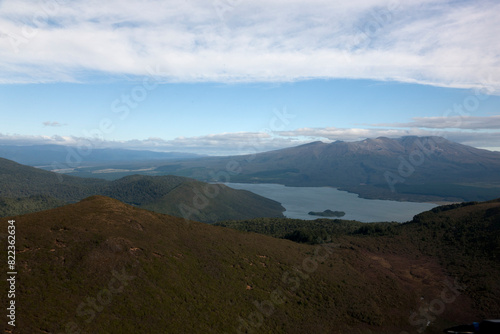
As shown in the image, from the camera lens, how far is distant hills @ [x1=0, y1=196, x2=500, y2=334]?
27891mm

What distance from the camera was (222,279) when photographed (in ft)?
129

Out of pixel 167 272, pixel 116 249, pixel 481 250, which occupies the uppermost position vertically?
pixel 116 249

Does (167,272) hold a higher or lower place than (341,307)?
higher

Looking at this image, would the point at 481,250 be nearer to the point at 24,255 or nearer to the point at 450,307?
the point at 450,307

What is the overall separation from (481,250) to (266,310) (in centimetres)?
4647

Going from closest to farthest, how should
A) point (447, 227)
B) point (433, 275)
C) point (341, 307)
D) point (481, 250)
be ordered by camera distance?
1. point (341, 307)
2. point (433, 275)
3. point (481, 250)
4. point (447, 227)

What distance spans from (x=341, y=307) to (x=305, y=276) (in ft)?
23.3

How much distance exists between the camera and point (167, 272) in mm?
36062

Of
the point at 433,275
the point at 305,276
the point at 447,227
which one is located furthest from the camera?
the point at 447,227

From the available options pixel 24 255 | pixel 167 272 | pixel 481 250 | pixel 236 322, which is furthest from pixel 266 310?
pixel 481 250

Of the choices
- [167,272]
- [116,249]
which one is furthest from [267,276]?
[116,249]

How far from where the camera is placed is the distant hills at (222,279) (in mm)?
27891

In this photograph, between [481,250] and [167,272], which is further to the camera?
[481,250]

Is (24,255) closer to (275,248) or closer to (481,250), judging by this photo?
(275,248)
